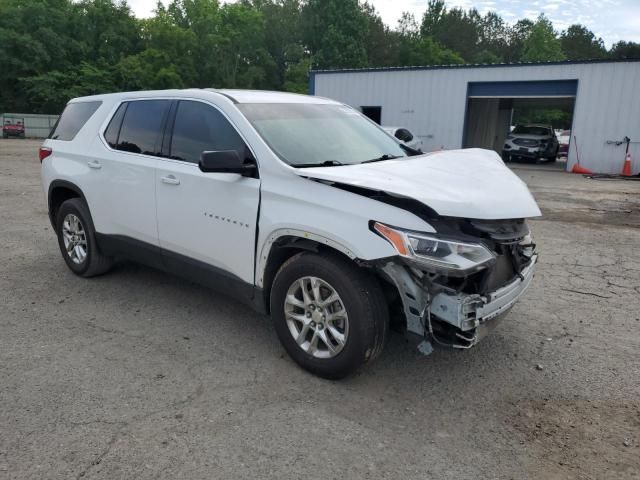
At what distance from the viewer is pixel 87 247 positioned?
525 centimetres

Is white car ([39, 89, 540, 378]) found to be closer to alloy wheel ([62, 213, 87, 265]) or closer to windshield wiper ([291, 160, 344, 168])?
windshield wiper ([291, 160, 344, 168])

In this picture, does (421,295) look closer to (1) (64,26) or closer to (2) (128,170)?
(2) (128,170)

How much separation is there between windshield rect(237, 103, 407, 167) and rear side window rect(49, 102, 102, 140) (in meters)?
2.25

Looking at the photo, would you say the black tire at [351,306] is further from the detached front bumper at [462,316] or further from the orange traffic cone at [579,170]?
the orange traffic cone at [579,170]

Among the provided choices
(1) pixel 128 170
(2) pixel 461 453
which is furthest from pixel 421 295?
(1) pixel 128 170

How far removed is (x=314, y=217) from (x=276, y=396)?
1166 mm

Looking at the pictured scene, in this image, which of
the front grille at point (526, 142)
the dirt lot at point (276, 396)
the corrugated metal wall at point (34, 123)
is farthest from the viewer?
the corrugated metal wall at point (34, 123)

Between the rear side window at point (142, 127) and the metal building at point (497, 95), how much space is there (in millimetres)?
19734

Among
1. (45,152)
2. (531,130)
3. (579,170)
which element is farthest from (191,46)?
(45,152)

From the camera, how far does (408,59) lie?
65.2 m

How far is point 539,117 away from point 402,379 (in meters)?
61.9

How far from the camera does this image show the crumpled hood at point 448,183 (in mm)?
3004

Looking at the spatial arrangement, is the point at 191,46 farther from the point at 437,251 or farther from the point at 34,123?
the point at 437,251

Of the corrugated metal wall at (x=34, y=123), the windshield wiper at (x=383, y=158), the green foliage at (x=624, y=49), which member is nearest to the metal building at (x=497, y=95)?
the windshield wiper at (x=383, y=158)
